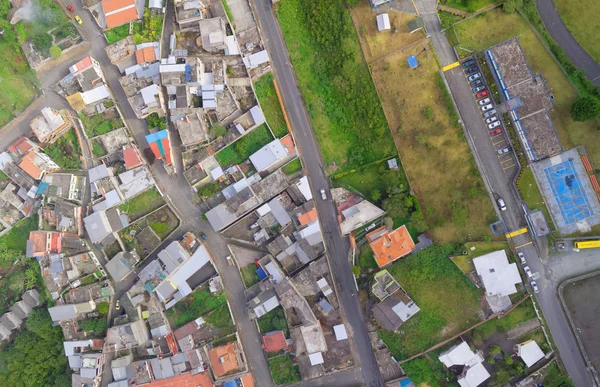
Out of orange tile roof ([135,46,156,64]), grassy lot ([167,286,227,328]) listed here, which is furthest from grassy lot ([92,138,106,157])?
grassy lot ([167,286,227,328])

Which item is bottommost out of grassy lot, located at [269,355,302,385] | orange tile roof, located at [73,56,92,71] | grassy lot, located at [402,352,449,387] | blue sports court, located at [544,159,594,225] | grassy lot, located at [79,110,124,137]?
grassy lot, located at [402,352,449,387]

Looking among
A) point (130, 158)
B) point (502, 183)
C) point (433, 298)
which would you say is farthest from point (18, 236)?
point (502, 183)

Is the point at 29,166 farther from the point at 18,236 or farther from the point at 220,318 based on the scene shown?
the point at 220,318

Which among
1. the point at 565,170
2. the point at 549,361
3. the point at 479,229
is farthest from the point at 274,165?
the point at 549,361

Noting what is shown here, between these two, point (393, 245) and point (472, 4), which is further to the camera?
point (472, 4)

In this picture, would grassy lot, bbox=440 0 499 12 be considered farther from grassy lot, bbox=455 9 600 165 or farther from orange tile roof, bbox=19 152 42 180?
orange tile roof, bbox=19 152 42 180
